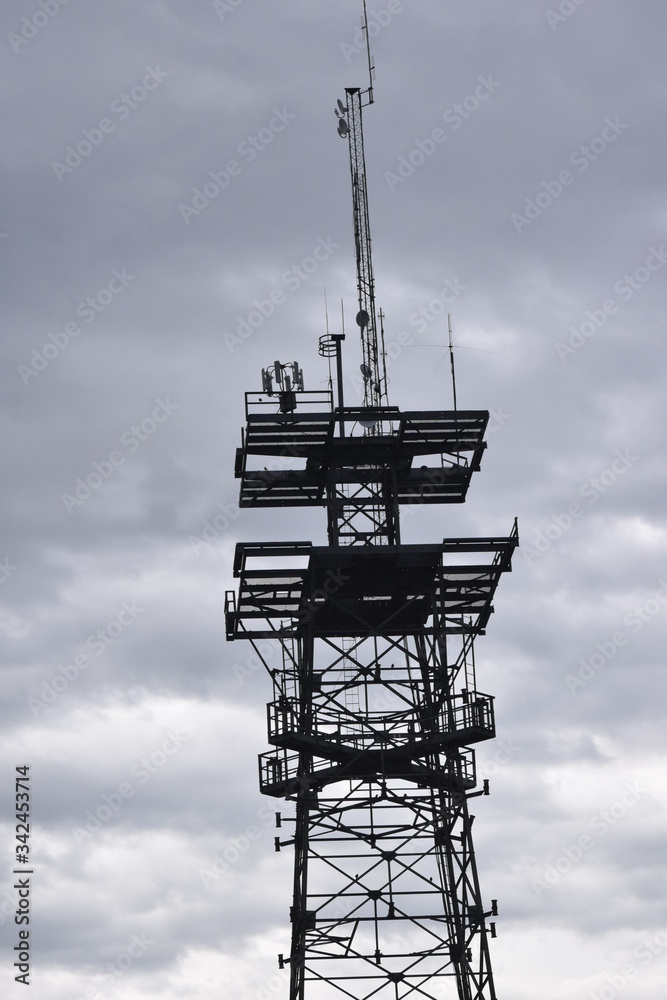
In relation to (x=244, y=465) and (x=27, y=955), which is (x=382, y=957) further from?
(x=244, y=465)

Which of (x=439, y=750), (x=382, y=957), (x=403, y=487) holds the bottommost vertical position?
(x=382, y=957)

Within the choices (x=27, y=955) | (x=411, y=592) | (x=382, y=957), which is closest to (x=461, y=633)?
(x=411, y=592)

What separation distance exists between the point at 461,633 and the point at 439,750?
5.54 meters

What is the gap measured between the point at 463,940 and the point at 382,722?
8651mm

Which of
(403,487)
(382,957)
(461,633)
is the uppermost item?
(403,487)

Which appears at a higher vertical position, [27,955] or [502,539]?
[502,539]

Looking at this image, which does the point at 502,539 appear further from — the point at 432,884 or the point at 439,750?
the point at 432,884

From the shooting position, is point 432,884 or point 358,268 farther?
point 358,268

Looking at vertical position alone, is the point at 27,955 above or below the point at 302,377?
below

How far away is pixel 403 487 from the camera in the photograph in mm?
79938

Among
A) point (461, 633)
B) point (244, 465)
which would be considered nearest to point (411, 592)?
point (461, 633)

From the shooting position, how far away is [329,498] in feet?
260

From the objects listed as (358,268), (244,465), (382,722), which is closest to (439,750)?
(382,722)

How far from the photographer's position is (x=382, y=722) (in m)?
77.1
